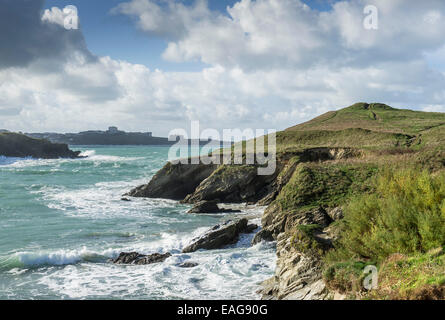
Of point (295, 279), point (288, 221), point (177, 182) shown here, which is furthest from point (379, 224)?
point (177, 182)

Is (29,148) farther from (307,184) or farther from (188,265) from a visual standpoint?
(188,265)

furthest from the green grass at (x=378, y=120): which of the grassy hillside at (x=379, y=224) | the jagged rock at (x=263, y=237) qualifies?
the jagged rock at (x=263, y=237)

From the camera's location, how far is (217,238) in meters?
19.2

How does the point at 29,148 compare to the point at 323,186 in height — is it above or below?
above

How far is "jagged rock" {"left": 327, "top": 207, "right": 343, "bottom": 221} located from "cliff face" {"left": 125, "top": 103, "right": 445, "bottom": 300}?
A: 7cm

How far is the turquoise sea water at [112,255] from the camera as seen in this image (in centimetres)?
1373

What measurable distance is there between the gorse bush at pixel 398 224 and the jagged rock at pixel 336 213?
380 centimetres

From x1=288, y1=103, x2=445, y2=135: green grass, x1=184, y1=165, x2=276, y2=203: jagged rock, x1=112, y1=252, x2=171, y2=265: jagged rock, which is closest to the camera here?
x1=112, y1=252, x2=171, y2=265: jagged rock

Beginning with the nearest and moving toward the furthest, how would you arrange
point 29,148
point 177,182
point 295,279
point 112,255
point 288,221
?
1. point 295,279
2. point 112,255
3. point 288,221
4. point 177,182
5. point 29,148

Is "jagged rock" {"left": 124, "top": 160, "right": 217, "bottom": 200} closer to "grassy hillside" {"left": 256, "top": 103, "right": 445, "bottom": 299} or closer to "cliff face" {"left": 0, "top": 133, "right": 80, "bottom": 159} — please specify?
Result: "grassy hillside" {"left": 256, "top": 103, "right": 445, "bottom": 299}

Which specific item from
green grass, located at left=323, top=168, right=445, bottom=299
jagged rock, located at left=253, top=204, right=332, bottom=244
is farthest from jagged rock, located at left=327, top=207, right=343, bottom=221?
green grass, located at left=323, top=168, right=445, bottom=299

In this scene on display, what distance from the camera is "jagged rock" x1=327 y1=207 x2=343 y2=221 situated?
694 inches

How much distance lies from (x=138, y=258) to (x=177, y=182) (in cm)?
2153

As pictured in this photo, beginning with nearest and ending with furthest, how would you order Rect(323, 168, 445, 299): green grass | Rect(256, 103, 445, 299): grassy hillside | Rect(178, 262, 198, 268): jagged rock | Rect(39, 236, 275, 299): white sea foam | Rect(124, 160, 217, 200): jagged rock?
Rect(323, 168, 445, 299): green grass → Rect(256, 103, 445, 299): grassy hillside → Rect(39, 236, 275, 299): white sea foam → Rect(178, 262, 198, 268): jagged rock → Rect(124, 160, 217, 200): jagged rock
